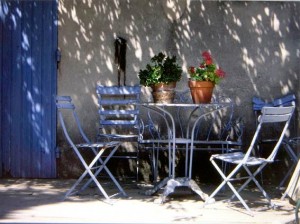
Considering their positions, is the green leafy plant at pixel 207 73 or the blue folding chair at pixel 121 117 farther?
the blue folding chair at pixel 121 117

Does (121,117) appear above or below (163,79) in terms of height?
below

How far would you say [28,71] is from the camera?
20.7 ft

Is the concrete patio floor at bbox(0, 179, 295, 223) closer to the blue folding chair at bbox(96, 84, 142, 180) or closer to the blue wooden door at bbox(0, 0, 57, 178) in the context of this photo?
the blue folding chair at bbox(96, 84, 142, 180)

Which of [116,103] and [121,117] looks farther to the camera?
[121,117]

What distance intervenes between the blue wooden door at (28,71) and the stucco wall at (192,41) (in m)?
0.18

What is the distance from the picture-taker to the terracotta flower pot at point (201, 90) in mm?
4922

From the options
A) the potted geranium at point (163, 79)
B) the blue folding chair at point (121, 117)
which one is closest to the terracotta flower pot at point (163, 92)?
the potted geranium at point (163, 79)

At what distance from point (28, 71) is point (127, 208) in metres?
2.52

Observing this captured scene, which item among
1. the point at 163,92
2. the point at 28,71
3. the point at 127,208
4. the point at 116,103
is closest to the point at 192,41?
the point at 116,103

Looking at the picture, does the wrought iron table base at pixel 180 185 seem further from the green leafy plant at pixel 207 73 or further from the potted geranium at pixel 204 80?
the green leafy plant at pixel 207 73

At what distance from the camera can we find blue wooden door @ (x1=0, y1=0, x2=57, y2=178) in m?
6.31

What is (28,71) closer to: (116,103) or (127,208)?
(116,103)

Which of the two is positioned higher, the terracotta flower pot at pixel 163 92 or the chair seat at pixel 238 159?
the terracotta flower pot at pixel 163 92

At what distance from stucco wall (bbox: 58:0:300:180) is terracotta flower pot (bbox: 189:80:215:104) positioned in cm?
144
